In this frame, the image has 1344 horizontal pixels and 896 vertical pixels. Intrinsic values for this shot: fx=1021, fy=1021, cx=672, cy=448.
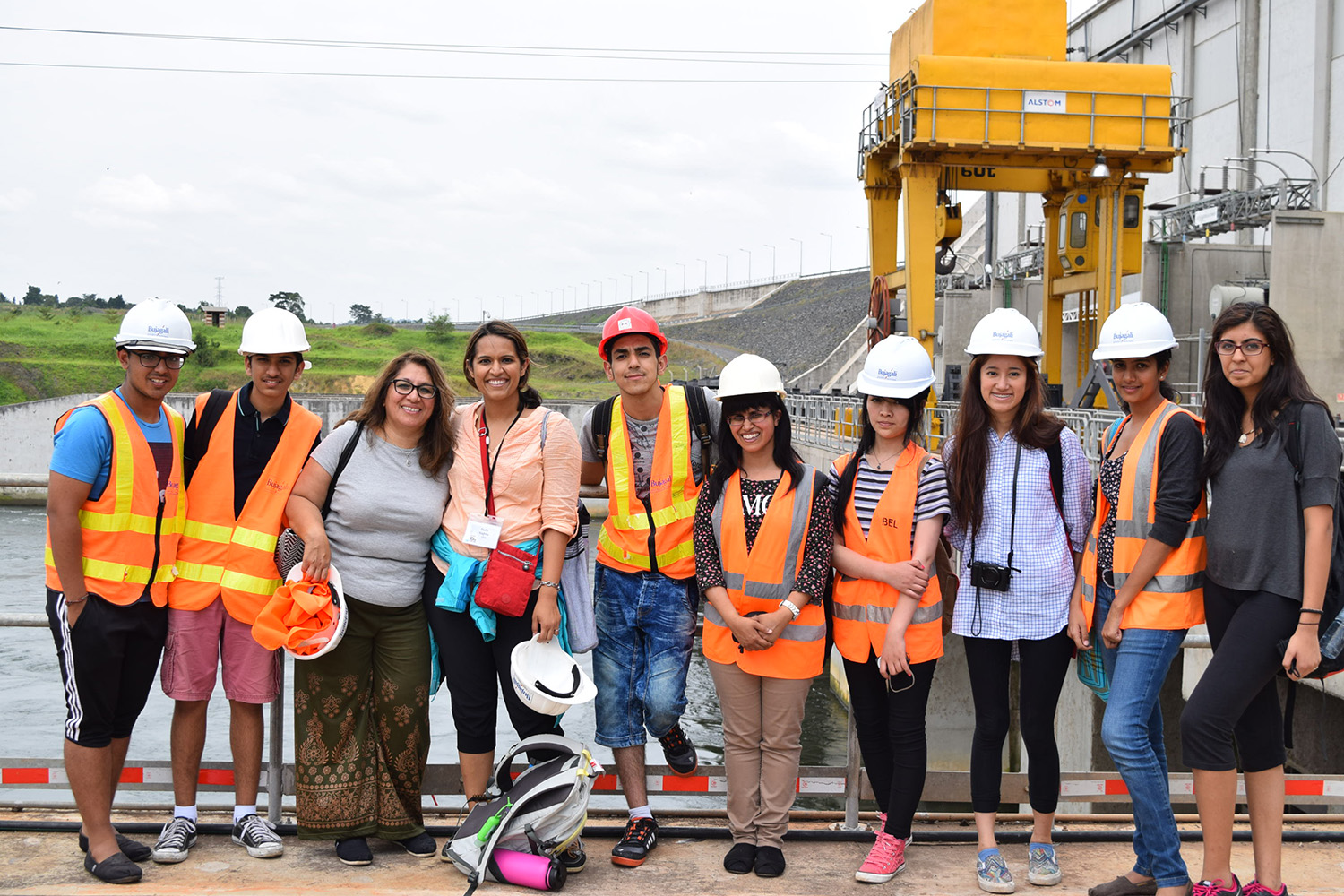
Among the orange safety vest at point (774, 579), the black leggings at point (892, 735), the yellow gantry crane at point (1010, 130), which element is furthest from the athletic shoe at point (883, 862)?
the yellow gantry crane at point (1010, 130)

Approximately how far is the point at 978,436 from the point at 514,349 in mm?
1665

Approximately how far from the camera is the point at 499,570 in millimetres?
3512

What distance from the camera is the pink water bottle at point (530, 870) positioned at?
3.34 meters

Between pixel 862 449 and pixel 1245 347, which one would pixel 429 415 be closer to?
pixel 862 449

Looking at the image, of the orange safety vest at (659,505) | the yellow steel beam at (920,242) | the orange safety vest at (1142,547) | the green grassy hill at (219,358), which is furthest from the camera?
the green grassy hill at (219,358)

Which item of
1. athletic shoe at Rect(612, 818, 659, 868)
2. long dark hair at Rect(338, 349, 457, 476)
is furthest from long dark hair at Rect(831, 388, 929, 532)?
long dark hair at Rect(338, 349, 457, 476)

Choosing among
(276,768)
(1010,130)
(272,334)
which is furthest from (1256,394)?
(1010,130)

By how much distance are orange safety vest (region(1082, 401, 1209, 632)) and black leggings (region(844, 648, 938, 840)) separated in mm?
691

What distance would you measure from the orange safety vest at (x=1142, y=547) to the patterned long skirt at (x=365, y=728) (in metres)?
2.42

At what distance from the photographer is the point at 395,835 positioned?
3643 mm

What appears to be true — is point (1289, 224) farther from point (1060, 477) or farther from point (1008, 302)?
point (1060, 477)

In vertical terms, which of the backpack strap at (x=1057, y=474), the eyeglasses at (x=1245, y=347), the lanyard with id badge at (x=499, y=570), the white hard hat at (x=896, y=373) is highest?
the eyeglasses at (x=1245, y=347)

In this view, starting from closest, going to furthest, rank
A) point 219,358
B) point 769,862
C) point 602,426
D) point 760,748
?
point 769,862
point 760,748
point 602,426
point 219,358

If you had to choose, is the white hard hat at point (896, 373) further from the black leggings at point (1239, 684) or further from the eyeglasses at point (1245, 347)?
the black leggings at point (1239, 684)
